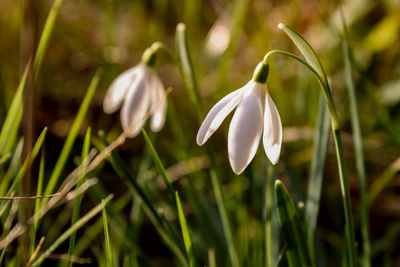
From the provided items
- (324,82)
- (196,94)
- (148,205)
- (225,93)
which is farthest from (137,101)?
(225,93)

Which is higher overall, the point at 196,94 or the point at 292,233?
the point at 196,94

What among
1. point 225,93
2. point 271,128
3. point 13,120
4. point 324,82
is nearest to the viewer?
point 324,82

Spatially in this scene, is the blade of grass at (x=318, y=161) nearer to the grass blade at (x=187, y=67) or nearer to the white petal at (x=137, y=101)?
the grass blade at (x=187, y=67)

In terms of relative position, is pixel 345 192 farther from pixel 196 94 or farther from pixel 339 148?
pixel 196 94

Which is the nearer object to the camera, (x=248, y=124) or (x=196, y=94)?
(x=248, y=124)

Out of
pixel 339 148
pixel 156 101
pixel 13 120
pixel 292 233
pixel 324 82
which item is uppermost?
pixel 13 120

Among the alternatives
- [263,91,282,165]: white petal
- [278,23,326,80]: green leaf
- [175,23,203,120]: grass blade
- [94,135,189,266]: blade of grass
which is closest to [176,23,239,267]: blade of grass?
[175,23,203,120]: grass blade

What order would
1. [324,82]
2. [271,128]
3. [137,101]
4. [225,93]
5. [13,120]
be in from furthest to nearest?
1. [225,93]
2. [137,101]
3. [13,120]
4. [271,128]
5. [324,82]
